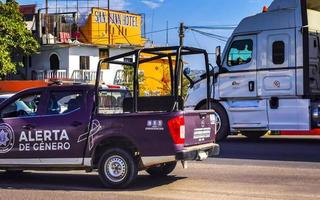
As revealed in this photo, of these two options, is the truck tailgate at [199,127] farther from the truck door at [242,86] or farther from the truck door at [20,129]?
the truck door at [242,86]

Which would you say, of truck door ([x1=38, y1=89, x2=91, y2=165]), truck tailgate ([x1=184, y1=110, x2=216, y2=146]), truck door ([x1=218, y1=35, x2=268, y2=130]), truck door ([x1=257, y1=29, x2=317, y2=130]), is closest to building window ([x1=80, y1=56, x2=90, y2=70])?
truck door ([x1=218, y1=35, x2=268, y2=130])

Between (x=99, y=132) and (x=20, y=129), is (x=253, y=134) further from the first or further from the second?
(x=20, y=129)

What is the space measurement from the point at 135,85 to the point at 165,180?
6.18 ft

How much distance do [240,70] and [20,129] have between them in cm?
807

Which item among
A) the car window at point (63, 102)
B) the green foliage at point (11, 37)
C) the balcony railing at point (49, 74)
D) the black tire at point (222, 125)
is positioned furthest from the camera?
the balcony railing at point (49, 74)

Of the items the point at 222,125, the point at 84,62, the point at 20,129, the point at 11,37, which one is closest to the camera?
the point at 20,129

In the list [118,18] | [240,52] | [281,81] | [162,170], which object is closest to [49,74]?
[118,18]

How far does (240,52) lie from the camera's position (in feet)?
54.4

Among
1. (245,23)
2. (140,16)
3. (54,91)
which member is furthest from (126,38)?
(54,91)

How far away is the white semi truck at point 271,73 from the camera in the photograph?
→ 1555 cm

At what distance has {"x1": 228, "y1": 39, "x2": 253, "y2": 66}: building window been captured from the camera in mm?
16375

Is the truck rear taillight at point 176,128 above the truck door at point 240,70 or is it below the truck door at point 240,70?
below

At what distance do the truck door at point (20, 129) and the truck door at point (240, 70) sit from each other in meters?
7.68

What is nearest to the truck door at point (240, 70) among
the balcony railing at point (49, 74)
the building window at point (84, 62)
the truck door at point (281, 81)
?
the truck door at point (281, 81)
